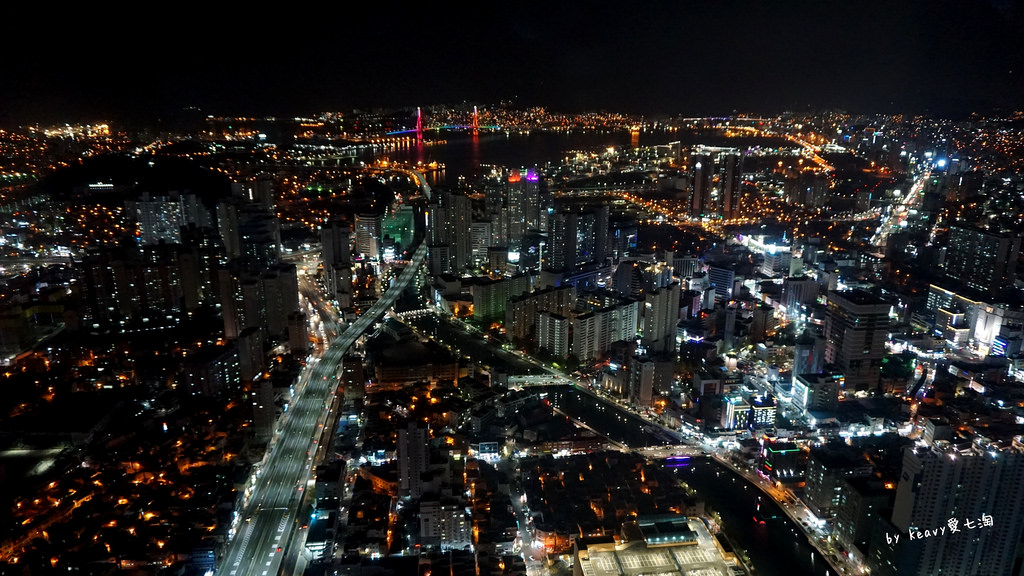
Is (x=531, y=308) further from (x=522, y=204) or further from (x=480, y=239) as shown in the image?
(x=522, y=204)

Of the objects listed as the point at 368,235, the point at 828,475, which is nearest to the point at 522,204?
the point at 368,235

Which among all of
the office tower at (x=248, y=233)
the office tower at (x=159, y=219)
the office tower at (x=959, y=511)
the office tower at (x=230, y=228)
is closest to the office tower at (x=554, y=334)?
the office tower at (x=959, y=511)

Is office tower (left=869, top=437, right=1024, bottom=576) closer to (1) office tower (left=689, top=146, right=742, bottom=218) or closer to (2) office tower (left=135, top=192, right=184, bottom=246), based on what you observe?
(2) office tower (left=135, top=192, right=184, bottom=246)

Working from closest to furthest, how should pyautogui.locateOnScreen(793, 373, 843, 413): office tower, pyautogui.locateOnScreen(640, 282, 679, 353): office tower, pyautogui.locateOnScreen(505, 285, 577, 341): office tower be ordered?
pyautogui.locateOnScreen(793, 373, 843, 413): office tower, pyautogui.locateOnScreen(640, 282, 679, 353): office tower, pyautogui.locateOnScreen(505, 285, 577, 341): office tower

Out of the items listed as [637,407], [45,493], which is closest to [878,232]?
[637,407]

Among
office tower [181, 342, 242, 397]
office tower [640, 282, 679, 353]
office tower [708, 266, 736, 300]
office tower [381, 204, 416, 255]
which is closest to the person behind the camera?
office tower [181, 342, 242, 397]

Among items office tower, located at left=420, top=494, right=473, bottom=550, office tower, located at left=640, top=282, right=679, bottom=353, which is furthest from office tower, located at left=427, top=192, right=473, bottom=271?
office tower, located at left=420, top=494, right=473, bottom=550

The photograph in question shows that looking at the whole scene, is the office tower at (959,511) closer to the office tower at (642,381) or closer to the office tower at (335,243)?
the office tower at (642,381)
